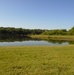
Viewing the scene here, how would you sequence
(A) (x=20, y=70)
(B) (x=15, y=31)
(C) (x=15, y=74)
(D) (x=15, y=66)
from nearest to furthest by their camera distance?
(C) (x=15, y=74)
(A) (x=20, y=70)
(D) (x=15, y=66)
(B) (x=15, y=31)

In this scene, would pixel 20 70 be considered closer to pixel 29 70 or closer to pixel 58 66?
pixel 29 70

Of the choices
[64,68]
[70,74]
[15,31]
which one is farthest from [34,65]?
[15,31]

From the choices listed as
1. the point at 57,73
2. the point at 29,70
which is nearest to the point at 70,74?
the point at 57,73

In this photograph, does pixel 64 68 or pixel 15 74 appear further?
pixel 64 68

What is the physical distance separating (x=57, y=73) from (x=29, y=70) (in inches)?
54.7

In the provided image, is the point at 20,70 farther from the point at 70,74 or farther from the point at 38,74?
the point at 70,74

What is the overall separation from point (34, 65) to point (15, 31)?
13153cm

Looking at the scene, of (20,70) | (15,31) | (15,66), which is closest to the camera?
(20,70)

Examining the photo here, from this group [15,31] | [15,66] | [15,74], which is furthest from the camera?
[15,31]

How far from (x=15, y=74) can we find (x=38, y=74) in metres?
1.05

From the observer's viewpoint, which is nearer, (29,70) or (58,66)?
(29,70)

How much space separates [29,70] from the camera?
26.6 ft

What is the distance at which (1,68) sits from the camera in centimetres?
830

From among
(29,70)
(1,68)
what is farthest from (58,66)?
(1,68)
